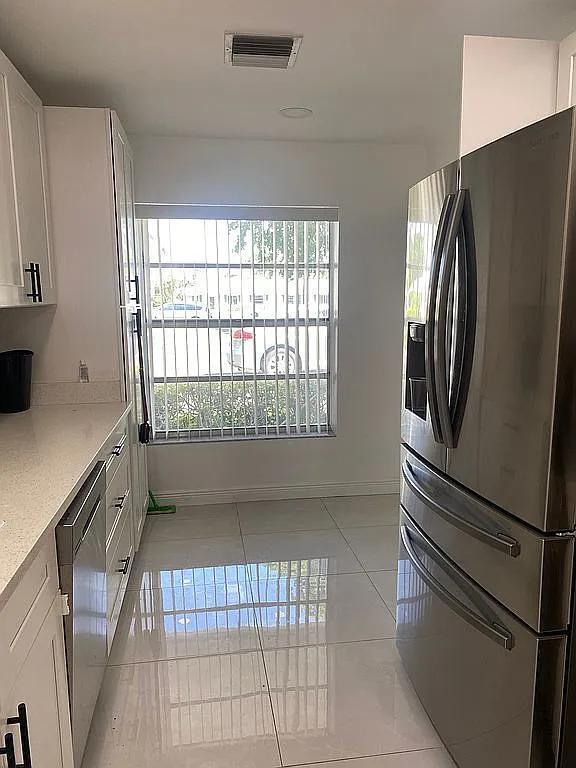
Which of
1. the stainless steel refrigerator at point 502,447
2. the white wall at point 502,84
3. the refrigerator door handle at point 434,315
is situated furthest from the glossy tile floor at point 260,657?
the white wall at point 502,84

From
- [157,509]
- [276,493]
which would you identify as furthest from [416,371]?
[157,509]

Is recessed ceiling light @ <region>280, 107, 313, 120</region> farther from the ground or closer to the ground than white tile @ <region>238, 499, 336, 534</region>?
farther from the ground

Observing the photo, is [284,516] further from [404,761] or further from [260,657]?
[404,761]

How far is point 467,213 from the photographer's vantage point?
5.51ft

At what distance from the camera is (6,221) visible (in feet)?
7.20

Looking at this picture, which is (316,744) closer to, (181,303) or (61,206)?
(61,206)

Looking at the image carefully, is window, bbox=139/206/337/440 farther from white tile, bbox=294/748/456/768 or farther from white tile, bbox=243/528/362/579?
white tile, bbox=294/748/456/768

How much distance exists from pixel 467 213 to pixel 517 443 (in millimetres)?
664

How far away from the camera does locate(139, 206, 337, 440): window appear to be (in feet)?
13.1

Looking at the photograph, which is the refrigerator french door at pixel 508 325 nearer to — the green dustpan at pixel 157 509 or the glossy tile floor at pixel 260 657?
the glossy tile floor at pixel 260 657

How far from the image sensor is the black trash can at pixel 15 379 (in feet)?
8.98

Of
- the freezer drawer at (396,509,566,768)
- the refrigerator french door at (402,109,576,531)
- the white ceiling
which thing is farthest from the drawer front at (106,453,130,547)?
the white ceiling

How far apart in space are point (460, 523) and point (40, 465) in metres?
1.35

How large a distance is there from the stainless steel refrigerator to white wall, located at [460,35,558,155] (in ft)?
0.89
